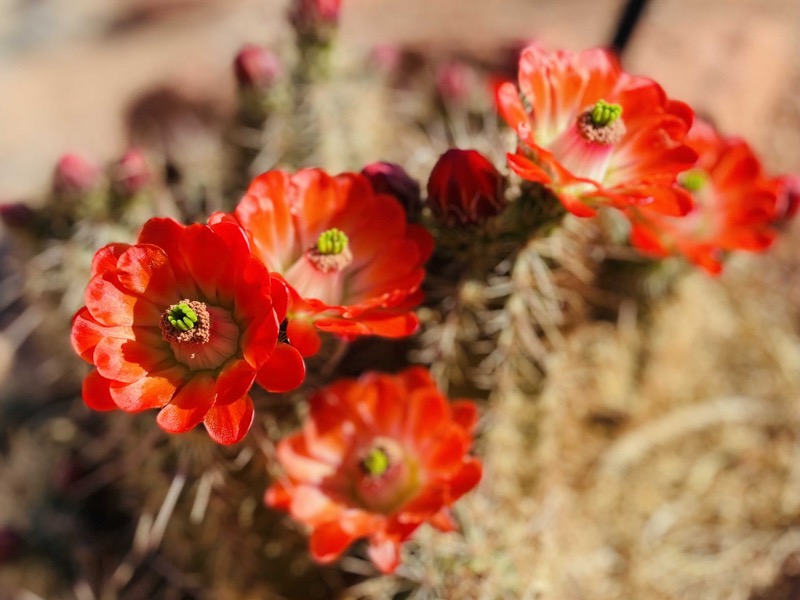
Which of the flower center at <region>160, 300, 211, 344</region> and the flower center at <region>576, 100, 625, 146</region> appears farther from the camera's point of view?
the flower center at <region>576, 100, 625, 146</region>

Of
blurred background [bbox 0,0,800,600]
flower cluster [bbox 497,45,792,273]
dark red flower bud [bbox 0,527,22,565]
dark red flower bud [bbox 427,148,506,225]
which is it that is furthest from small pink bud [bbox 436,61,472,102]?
dark red flower bud [bbox 0,527,22,565]

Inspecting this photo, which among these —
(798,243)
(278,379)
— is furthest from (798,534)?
(278,379)

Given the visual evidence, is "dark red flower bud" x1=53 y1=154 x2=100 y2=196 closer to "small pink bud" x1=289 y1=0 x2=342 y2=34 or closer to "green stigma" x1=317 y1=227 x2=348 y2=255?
"small pink bud" x1=289 y1=0 x2=342 y2=34

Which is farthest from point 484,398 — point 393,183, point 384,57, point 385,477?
point 384,57

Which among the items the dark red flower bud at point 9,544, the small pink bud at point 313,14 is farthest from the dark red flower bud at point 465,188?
the dark red flower bud at point 9,544

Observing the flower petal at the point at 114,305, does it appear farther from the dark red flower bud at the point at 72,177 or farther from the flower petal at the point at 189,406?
the dark red flower bud at the point at 72,177
